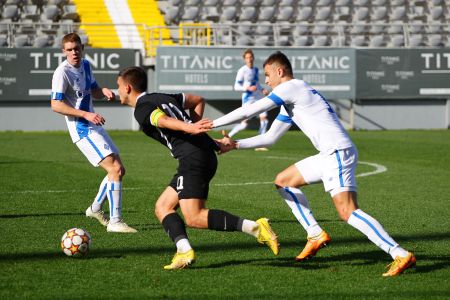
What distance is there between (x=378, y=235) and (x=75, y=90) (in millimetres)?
4423

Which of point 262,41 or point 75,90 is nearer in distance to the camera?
point 75,90

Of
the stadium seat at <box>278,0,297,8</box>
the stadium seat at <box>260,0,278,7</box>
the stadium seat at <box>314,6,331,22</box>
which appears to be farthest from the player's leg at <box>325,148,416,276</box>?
the stadium seat at <box>278,0,297,8</box>

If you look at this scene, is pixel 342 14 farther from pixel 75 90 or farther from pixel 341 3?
pixel 75 90

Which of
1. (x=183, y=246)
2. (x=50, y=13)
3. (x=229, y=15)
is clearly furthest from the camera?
(x=229, y=15)

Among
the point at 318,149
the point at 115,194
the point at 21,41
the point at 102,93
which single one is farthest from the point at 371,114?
the point at 318,149

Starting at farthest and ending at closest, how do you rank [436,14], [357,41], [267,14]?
[436,14] < [267,14] < [357,41]

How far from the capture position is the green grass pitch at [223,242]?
664 centimetres

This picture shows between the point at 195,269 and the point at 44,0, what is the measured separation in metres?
26.7

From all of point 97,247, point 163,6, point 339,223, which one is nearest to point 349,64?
point 163,6

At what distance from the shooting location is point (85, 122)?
1020 cm

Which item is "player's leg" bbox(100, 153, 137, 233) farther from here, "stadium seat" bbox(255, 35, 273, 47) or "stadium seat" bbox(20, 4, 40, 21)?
"stadium seat" bbox(20, 4, 40, 21)

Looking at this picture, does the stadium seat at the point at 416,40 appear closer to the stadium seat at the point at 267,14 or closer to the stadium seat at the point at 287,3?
the stadium seat at the point at 287,3

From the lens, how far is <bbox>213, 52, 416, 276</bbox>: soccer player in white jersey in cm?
717

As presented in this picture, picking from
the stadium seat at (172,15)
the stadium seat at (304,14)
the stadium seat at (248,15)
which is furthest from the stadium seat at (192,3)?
the stadium seat at (304,14)
